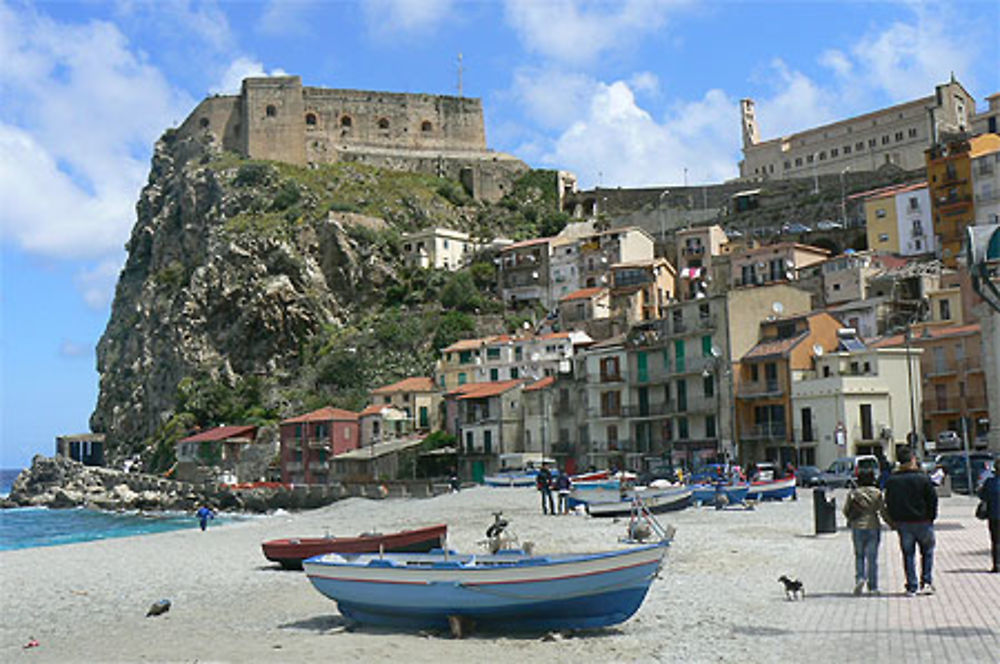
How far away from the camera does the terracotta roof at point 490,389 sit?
2501 inches

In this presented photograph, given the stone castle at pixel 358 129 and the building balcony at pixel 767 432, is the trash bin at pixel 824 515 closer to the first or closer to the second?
the building balcony at pixel 767 432

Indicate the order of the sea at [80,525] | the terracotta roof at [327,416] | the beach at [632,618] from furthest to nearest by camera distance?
the terracotta roof at [327,416] → the sea at [80,525] → the beach at [632,618]

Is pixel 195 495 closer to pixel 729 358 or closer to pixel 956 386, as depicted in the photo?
pixel 729 358

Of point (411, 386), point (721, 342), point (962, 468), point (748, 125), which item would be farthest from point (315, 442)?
point (748, 125)

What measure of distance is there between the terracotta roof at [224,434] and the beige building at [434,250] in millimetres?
23363

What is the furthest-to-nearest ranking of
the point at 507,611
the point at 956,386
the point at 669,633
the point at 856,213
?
the point at 856,213, the point at 956,386, the point at 507,611, the point at 669,633

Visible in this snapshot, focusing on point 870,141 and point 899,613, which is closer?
point 899,613

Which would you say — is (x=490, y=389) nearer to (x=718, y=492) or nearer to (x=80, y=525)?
(x=80, y=525)

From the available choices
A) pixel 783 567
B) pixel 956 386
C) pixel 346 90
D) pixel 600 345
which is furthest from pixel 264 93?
pixel 783 567

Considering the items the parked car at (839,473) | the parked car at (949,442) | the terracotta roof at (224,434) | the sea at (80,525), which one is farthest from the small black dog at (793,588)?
the terracotta roof at (224,434)

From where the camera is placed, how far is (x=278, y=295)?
89.5 meters

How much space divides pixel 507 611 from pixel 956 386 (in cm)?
A: 3956

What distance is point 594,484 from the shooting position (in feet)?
122

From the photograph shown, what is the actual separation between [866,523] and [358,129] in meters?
105
